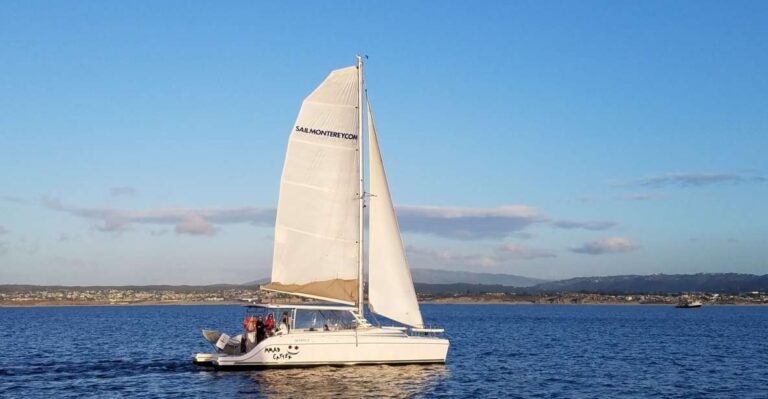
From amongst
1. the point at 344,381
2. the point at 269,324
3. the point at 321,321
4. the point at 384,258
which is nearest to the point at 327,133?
the point at 384,258

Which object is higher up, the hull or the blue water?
the hull

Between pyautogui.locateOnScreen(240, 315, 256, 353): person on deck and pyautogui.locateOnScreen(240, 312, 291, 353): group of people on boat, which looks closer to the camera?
pyautogui.locateOnScreen(240, 312, 291, 353): group of people on boat

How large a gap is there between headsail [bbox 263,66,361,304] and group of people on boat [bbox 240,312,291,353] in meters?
1.49

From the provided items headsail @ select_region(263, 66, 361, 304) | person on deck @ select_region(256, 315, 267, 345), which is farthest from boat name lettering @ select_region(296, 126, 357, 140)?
person on deck @ select_region(256, 315, 267, 345)

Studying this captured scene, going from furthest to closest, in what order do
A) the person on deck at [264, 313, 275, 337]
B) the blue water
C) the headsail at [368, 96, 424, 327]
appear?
the headsail at [368, 96, 424, 327]
the person on deck at [264, 313, 275, 337]
the blue water

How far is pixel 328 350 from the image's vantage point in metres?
37.7

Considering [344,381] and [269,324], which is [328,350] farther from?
[269,324]

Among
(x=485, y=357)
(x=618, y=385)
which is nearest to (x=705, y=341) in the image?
(x=485, y=357)

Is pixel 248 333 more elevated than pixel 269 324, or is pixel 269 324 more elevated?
pixel 269 324

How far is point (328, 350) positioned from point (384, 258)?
536cm

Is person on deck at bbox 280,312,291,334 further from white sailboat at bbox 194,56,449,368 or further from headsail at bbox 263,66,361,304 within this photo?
headsail at bbox 263,66,361,304

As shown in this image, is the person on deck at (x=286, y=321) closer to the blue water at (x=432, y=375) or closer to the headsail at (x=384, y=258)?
the blue water at (x=432, y=375)

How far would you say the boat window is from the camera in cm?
3888

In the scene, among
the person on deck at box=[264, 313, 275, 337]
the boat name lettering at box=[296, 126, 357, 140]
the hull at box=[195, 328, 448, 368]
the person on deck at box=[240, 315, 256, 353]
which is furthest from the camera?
the person on deck at box=[264, 313, 275, 337]
